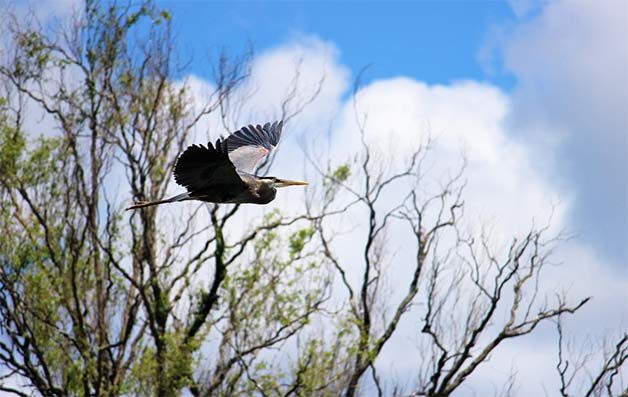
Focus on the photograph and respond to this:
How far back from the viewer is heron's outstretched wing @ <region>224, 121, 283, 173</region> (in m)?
10.3

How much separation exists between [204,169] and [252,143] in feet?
6.79

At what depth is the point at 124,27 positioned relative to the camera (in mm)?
20062

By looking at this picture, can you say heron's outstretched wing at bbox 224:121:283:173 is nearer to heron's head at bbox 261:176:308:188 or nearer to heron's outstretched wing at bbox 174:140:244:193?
heron's head at bbox 261:176:308:188

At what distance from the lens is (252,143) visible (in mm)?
10734

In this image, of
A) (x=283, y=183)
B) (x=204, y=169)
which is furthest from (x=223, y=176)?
(x=283, y=183)

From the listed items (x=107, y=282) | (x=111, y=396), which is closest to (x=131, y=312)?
(x=107, y=282)

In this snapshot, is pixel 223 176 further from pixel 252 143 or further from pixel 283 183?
pixel 252 143

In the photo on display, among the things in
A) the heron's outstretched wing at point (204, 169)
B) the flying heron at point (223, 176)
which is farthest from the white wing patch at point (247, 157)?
the heron's outstretched wing at point (204, 169)

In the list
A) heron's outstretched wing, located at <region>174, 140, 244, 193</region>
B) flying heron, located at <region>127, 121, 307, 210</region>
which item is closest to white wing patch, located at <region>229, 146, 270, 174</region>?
flying heron, located at <region>127, 121, 307, 210</region>

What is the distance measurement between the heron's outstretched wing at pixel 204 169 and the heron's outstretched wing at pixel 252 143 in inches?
45.1

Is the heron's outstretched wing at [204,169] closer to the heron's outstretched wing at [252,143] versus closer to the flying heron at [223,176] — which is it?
the flying heron at [223,176]

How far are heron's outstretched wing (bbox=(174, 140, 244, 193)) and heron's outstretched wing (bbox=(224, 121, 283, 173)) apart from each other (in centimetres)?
115

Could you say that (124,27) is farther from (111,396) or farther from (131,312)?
(111,396)

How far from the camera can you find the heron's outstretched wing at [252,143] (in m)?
10.3
